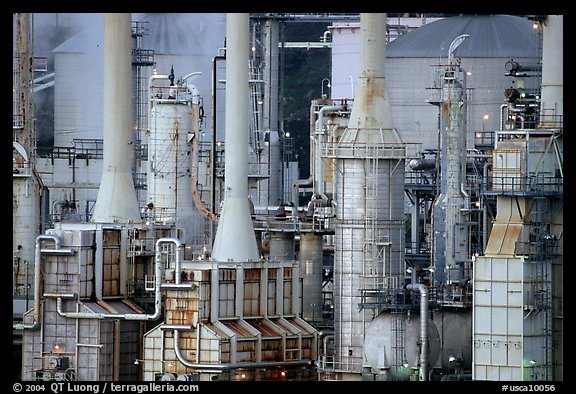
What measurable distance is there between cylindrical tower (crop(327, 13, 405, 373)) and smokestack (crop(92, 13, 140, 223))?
6.77 metres

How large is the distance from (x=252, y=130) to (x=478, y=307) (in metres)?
24.6

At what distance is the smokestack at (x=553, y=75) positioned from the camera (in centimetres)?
5856

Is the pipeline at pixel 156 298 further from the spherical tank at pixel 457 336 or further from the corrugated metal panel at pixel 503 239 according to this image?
the corrugated metal panel at pixel 503 239

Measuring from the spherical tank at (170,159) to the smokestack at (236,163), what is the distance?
7627 mm

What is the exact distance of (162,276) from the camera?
6206 centimetres

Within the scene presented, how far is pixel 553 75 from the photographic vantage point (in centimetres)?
5869

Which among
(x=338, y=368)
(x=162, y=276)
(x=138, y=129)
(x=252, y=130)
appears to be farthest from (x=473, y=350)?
(x=138, y=129)

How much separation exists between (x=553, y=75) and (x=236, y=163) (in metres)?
9.29

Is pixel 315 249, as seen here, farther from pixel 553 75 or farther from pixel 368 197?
pixel 553 75

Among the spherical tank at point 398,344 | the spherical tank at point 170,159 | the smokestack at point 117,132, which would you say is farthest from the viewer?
the spherical tank at point 170,159

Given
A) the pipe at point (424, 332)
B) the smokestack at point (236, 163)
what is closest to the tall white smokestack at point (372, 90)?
the smokestack at point (236, 163)

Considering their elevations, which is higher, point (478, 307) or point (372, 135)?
point (372, 135)
